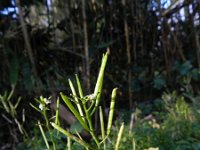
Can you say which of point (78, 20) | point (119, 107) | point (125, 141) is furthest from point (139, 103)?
point (125, 141)

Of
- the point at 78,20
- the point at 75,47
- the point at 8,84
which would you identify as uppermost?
the point at 78,20

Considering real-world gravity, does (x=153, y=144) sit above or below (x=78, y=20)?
below

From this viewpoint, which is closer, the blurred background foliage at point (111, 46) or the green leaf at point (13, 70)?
the green leaf at point (13, 70)

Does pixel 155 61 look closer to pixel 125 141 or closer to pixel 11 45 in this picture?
pixel 11 45

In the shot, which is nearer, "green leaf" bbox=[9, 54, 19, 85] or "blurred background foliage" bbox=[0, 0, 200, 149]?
"green leaf" bbox=[9, 54, 19, 85]

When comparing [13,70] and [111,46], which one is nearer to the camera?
[13,70]

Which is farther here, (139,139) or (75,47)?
(75,47)

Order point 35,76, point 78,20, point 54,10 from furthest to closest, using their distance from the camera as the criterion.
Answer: point 54,10
point 78,20
point 35,76

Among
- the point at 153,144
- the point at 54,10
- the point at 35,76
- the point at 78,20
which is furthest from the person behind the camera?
the point at 54,10
